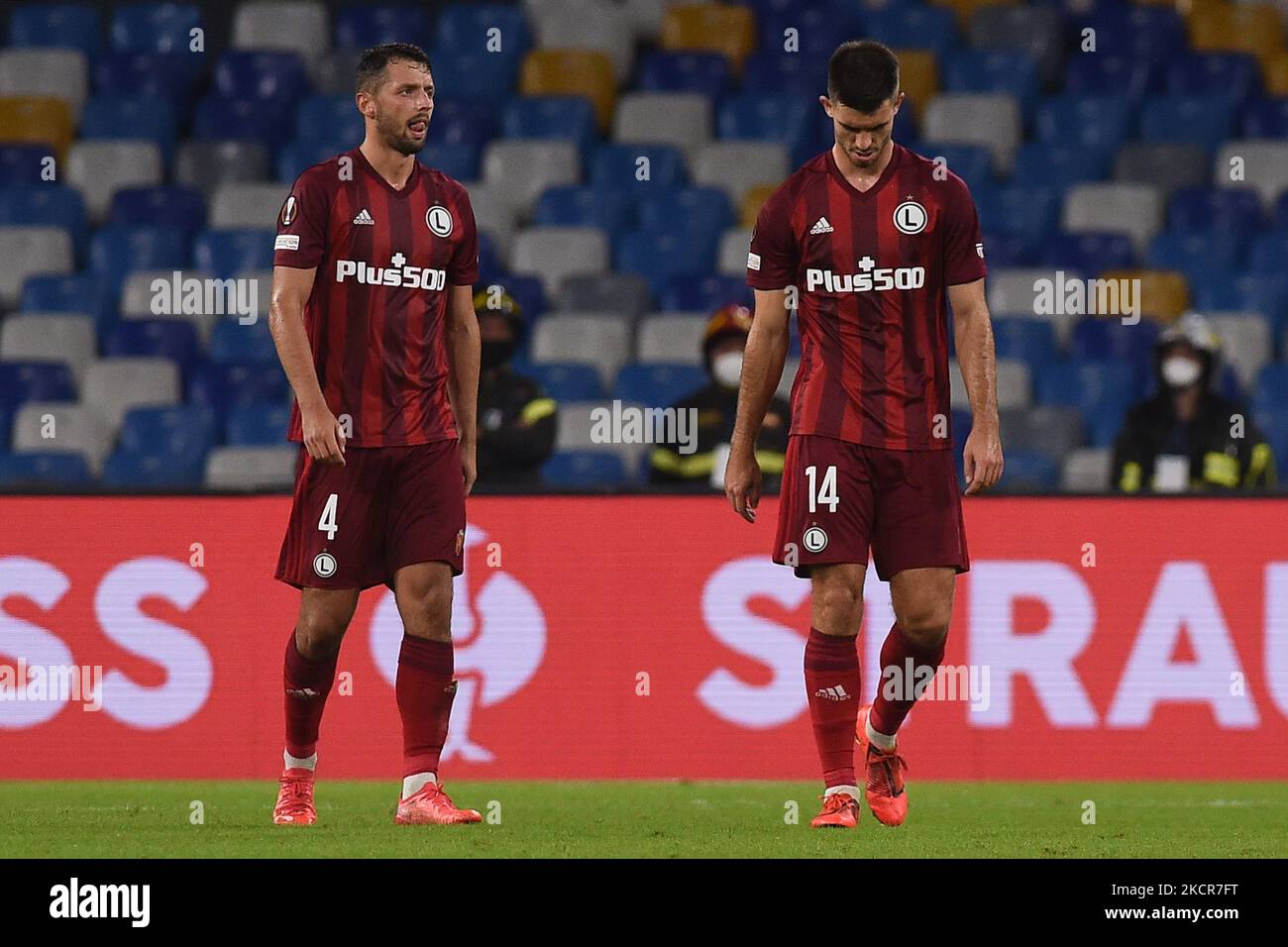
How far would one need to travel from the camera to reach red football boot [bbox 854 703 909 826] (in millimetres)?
6355

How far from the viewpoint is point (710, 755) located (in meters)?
8.55

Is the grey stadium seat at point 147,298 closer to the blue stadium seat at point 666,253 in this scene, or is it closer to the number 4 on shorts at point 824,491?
the blue stadium seat at point 666,253

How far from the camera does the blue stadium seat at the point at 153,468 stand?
11398 millimetres

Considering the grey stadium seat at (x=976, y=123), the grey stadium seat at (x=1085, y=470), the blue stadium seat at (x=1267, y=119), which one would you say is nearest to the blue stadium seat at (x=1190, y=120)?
the blue stadium seat at (x=1267, y=119)

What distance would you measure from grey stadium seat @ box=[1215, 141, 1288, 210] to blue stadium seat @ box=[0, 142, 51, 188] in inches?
267

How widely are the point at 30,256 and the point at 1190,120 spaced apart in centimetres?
663

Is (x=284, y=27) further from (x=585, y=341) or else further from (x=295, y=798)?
(x=295, y=798)

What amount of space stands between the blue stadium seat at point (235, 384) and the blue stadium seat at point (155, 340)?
15.3 inches

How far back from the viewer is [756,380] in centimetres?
627

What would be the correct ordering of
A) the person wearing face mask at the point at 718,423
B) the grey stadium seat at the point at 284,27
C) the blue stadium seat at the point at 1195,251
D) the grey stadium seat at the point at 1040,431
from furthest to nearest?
the grey stadium seat at the point at 284,27, the blue stadium seat at the point at 1195,251, the grey stadium seat at the point at 1040,431, the person wearing face mask at the point at 718,423

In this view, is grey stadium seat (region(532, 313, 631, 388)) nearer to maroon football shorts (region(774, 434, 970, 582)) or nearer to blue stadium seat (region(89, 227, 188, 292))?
blue stadium seat (region(89, 227, 188, 292))

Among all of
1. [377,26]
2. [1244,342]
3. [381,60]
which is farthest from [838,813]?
[377,26]

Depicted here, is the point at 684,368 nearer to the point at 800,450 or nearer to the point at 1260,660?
the point at 1260,660

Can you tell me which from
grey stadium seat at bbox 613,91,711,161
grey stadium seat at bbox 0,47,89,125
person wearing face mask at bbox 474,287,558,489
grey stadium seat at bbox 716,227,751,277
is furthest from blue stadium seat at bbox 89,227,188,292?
person wearing face mask at bbox 474,287,558,489
